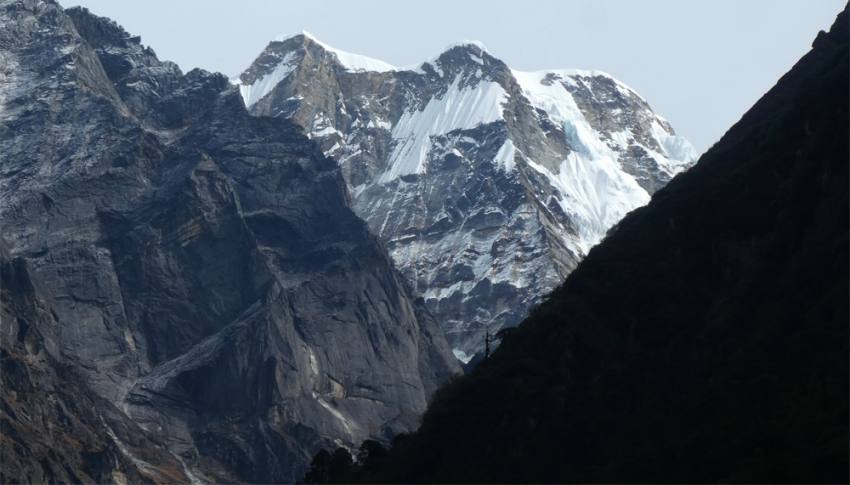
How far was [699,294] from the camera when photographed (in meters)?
156

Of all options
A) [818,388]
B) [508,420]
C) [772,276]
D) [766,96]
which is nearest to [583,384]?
[508,420]

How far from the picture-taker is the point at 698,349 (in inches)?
5807

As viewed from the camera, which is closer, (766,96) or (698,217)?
(698,217)

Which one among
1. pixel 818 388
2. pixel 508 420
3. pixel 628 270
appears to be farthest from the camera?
pixel 628 270

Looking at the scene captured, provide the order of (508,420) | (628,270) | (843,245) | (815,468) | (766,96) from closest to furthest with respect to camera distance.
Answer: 1. (815,468)
2. (843,245)
3. (508,420)
4. (628,270)
5. (766,96)

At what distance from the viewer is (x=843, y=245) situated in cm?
14038

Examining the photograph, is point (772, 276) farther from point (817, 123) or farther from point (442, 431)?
point (442, 431)

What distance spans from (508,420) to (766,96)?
49371 millimetres

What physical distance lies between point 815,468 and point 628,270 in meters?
46.6

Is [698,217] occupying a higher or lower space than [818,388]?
higher

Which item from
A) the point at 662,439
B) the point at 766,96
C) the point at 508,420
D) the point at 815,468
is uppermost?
the point at 766,96

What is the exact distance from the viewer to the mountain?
132 metres

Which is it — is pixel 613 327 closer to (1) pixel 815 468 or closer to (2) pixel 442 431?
(2) pixel 442 431

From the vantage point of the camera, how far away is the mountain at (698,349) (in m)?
132
